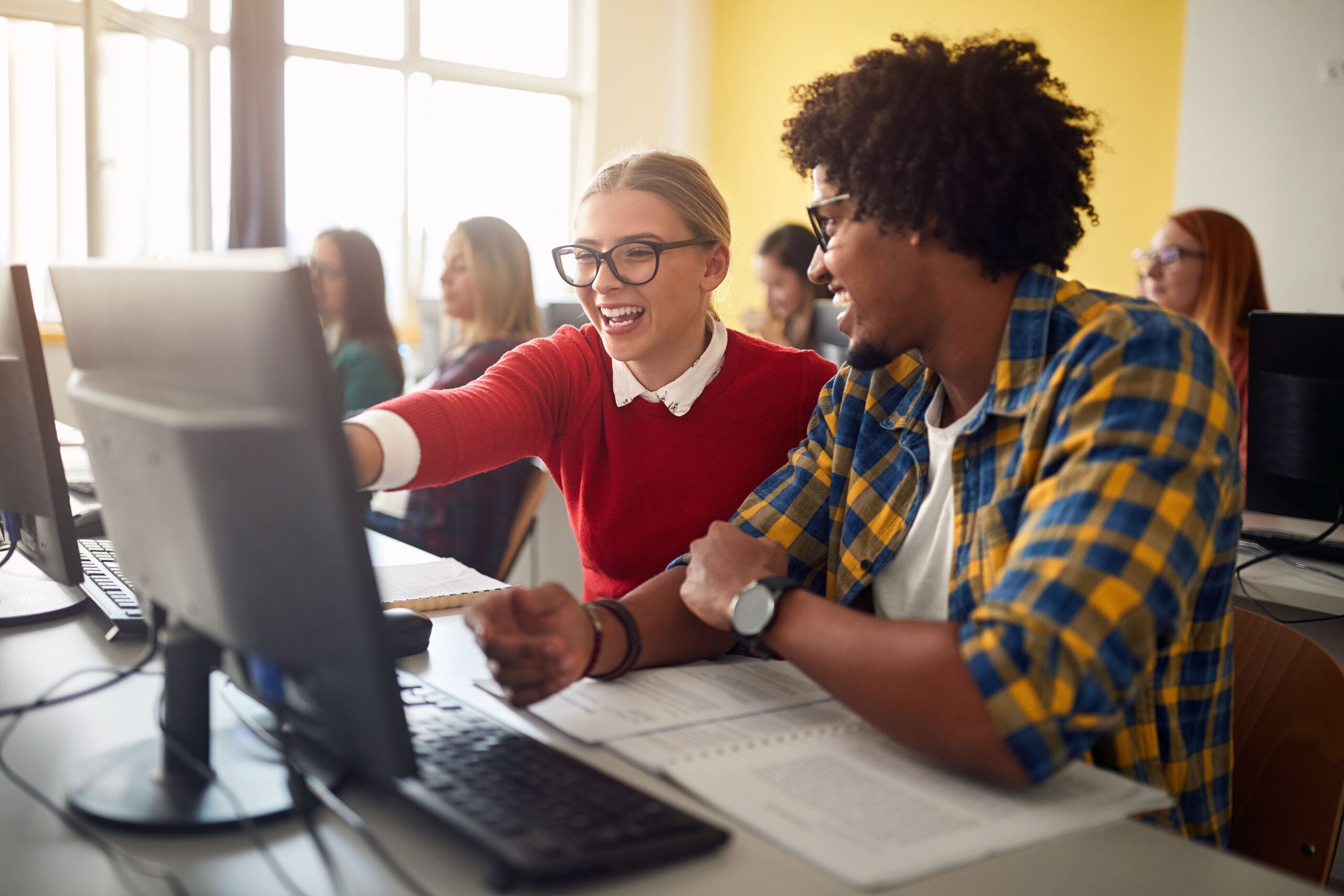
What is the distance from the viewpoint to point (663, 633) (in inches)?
45.0

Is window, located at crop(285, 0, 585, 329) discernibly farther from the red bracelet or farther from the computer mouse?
the red bracelet

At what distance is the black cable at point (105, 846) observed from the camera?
2.24 feet

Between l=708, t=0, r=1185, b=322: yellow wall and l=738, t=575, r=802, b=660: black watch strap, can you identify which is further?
l=708, t=0, r=1185, b=322: yellow wall

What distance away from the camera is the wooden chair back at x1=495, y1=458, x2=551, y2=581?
2.30 meters

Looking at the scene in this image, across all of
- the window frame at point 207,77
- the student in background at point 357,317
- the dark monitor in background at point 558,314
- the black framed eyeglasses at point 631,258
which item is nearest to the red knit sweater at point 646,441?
the black framed eyeglasses at point 631,258

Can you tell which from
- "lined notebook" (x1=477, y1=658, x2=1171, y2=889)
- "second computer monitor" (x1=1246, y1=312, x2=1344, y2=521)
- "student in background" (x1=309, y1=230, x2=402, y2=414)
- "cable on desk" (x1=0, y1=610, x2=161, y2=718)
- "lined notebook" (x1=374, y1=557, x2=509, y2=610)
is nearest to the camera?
"lined notebook" (x1=477, y1=658, x2=1171, y2=889)

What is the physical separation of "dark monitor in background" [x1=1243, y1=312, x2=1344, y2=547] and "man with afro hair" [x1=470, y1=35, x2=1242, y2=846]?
956 mm

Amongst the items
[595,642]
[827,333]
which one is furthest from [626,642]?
[827,333]

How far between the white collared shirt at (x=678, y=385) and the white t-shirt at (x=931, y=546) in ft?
1.55

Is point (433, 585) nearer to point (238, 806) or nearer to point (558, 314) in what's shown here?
point (238, 806)

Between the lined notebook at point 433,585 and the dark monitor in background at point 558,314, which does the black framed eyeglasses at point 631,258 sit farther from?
the dark monitor in background at point 558,314

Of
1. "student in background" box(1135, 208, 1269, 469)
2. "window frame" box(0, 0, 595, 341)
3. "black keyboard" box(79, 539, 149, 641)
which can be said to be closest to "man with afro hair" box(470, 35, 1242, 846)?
"black keyboard" box(79, 539, 149, 641)

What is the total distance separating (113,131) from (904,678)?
442cm

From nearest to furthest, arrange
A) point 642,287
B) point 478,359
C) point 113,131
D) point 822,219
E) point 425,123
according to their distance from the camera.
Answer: point 822,219, point 642,287, point 478,359, point 113,131, point 425,123
